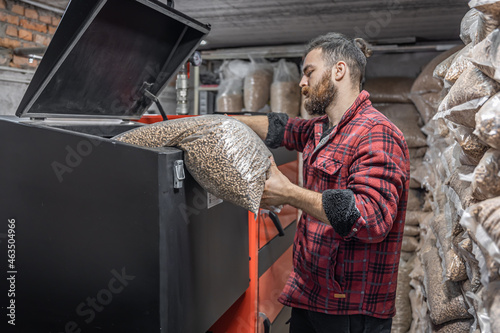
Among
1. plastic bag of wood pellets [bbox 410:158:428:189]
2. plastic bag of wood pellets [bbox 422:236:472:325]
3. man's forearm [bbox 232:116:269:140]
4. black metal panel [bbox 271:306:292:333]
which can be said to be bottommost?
black metal panel [bbox 271:306:292:333]

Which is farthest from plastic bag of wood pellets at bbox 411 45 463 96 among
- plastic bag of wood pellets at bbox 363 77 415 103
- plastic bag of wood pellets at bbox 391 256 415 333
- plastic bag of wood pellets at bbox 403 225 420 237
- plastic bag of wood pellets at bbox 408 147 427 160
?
plastic bag of wood pellets at bbox 391 256 415 333

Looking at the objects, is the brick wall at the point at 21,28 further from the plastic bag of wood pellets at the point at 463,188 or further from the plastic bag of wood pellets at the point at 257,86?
the plastic bag of wood pellets at the point at 463,188

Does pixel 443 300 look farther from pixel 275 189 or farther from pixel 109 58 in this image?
pixel 109 58

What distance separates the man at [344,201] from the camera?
1148 mm

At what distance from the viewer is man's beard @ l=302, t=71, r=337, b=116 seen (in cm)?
146

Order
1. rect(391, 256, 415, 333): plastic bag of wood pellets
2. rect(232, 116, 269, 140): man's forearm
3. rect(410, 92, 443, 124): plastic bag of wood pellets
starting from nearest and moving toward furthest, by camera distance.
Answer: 1. rect(232, 116, 269, 140): man's forearm
2. rect(391, 256, 415, 333): plastic bag of wood pellets
3. rect(410, 92, 443, 124): plastic bag of wood pellets

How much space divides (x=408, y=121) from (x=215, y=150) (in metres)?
2.74

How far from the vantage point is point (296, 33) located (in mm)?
3230

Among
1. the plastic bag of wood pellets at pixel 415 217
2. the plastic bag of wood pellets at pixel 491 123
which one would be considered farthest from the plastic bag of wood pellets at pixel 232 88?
the plastic bag of wood pellets at pixel 491 123

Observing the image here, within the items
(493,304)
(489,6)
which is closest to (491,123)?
(489,6)

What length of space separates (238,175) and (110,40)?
580mm

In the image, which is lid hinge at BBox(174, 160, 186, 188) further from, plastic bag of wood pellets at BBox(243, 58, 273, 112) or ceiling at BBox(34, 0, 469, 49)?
plastic bag of wood pellets at BBox(243, 58, 273, 112)

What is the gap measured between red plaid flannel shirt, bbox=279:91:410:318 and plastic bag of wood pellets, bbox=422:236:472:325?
21cm

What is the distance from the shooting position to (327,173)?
135 cm
